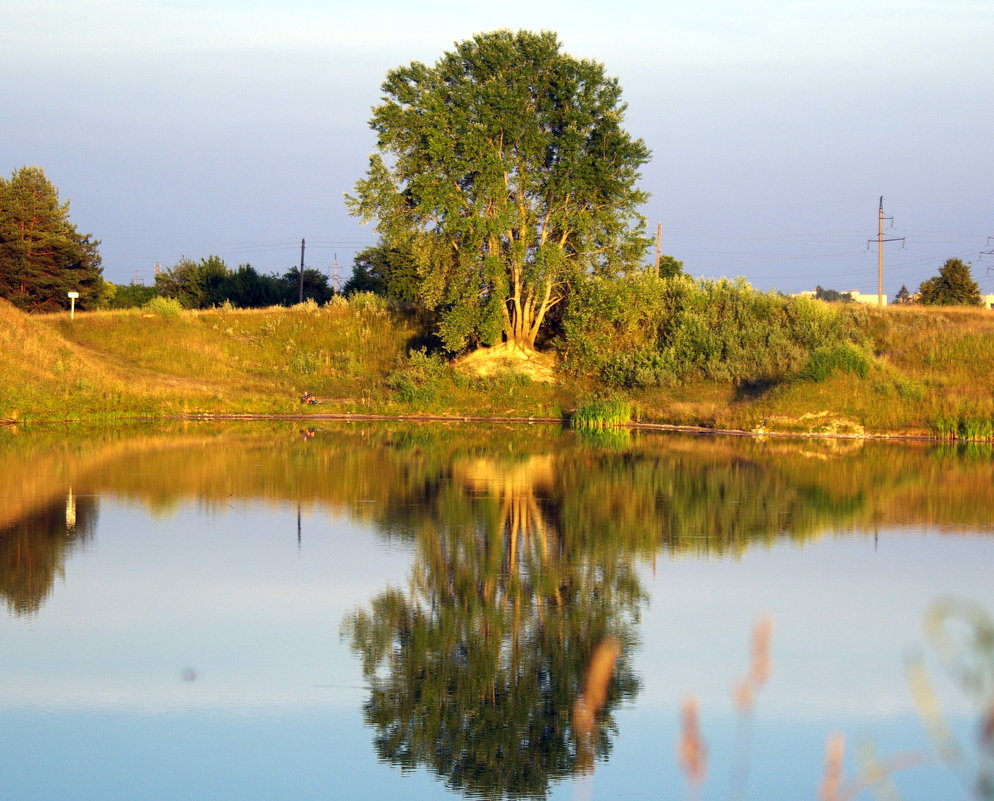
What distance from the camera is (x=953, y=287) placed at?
6481cm

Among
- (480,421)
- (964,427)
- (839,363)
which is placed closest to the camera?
(964,427)

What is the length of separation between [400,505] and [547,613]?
7.36 m

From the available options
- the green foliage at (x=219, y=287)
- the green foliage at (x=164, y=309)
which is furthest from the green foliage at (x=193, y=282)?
the green foliage at (x=164, y=309)

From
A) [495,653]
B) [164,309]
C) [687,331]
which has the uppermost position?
[164,309]

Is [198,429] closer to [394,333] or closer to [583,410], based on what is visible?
[583,410]

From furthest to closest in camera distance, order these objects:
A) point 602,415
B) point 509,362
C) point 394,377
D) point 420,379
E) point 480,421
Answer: point 509,362 < point 394,377 < point 420,379 < point 480,421 < point 602,415

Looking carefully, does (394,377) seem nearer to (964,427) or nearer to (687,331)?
(687,331)

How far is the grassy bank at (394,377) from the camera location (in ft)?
111

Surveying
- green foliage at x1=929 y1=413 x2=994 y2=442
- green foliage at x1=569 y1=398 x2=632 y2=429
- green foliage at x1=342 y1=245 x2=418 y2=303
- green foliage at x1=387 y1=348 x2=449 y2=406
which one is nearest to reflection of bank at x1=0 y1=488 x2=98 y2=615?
green foliage at x1=569 y1=398 x2=632 y2=429

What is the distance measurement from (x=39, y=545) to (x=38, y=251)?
46125 millimetres

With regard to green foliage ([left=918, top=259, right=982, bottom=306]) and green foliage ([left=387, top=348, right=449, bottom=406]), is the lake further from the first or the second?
green foliage ([left=918, top=259, right=982, bottom=306])

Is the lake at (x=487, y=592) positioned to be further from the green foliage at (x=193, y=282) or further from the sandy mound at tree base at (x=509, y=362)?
the green foliage at (x=193, y=282)

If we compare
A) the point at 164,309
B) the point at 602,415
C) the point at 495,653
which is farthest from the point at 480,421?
the point at 495,653

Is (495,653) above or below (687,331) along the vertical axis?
below
